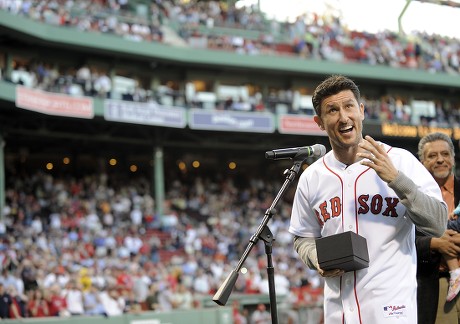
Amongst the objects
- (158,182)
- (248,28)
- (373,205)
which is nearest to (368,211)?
(373,205)

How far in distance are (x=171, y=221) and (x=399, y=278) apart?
71.6 ft

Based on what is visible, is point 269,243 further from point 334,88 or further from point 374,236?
point 334,88

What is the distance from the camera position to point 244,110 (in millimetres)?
30109

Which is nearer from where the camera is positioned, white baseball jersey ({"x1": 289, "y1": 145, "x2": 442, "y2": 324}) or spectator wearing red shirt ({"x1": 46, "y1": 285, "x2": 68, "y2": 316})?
white baseball jersey ({"x1": 289, "y1": 145, "x2": 442, "y2": 324})

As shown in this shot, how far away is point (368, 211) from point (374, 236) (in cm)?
14

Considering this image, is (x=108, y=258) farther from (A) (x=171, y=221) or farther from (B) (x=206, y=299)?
(A) (x=171, y=221)

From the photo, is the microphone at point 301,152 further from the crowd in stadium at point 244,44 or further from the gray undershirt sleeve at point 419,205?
the crowd in stadium at point 244,44

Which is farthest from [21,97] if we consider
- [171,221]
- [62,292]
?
[62,292]

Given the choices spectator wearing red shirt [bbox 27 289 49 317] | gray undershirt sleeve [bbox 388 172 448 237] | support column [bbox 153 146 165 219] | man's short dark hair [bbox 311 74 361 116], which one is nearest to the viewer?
gray undershirt sleeve [bbox 388 172 448 237]

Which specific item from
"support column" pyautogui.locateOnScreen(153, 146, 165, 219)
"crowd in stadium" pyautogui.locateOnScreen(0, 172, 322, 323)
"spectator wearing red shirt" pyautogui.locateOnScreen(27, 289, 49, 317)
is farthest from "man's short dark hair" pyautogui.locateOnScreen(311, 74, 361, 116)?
"support column" pyautogui.locateOnScreen(153, 146, 165, 219)

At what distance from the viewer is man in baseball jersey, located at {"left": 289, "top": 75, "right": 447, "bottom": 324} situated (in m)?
3.85

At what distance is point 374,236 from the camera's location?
405 cm

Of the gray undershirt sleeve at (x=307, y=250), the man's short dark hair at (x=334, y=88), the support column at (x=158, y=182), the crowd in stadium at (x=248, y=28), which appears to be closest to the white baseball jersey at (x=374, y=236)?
the gray undershirt sleeve at (x=307, y=250)

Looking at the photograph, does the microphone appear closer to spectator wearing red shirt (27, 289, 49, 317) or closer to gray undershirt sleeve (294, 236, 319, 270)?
gray undershirt sleeve (294, 236, 319, 270)
